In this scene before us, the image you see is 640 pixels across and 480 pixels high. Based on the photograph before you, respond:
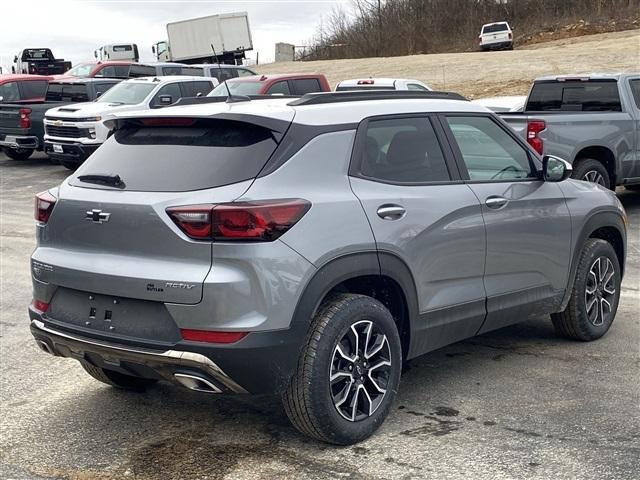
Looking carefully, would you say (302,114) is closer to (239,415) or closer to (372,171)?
(372,171)

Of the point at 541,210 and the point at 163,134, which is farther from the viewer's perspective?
the point at 541,210

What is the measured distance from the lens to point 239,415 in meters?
4.78

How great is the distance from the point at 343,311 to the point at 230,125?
1.06 metres

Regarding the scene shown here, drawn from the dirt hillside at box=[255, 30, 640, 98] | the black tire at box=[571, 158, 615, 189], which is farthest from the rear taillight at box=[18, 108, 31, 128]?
the dirt hillside at box=[255, 30, 640, 98]

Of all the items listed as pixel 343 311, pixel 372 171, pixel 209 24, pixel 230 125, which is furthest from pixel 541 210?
pixel 209 24

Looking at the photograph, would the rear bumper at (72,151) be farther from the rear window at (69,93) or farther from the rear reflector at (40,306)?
the rear reflector at (40,306)

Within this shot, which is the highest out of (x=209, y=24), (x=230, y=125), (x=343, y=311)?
(x=209, y=24)

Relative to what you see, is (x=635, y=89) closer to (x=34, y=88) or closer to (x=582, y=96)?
(x=582, y=96)

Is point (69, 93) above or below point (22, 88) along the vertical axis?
below

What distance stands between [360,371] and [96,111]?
13880 millimetres

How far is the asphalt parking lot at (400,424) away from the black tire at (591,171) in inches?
212

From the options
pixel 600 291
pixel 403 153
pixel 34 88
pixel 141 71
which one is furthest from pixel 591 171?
pixel 141 71

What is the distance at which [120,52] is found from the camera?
4631 centimetres

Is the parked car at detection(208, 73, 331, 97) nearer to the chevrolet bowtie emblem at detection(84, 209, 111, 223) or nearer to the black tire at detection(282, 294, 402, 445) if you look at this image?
the chevrolet bowtie emblem at detection(84, 209, 111, 223)
